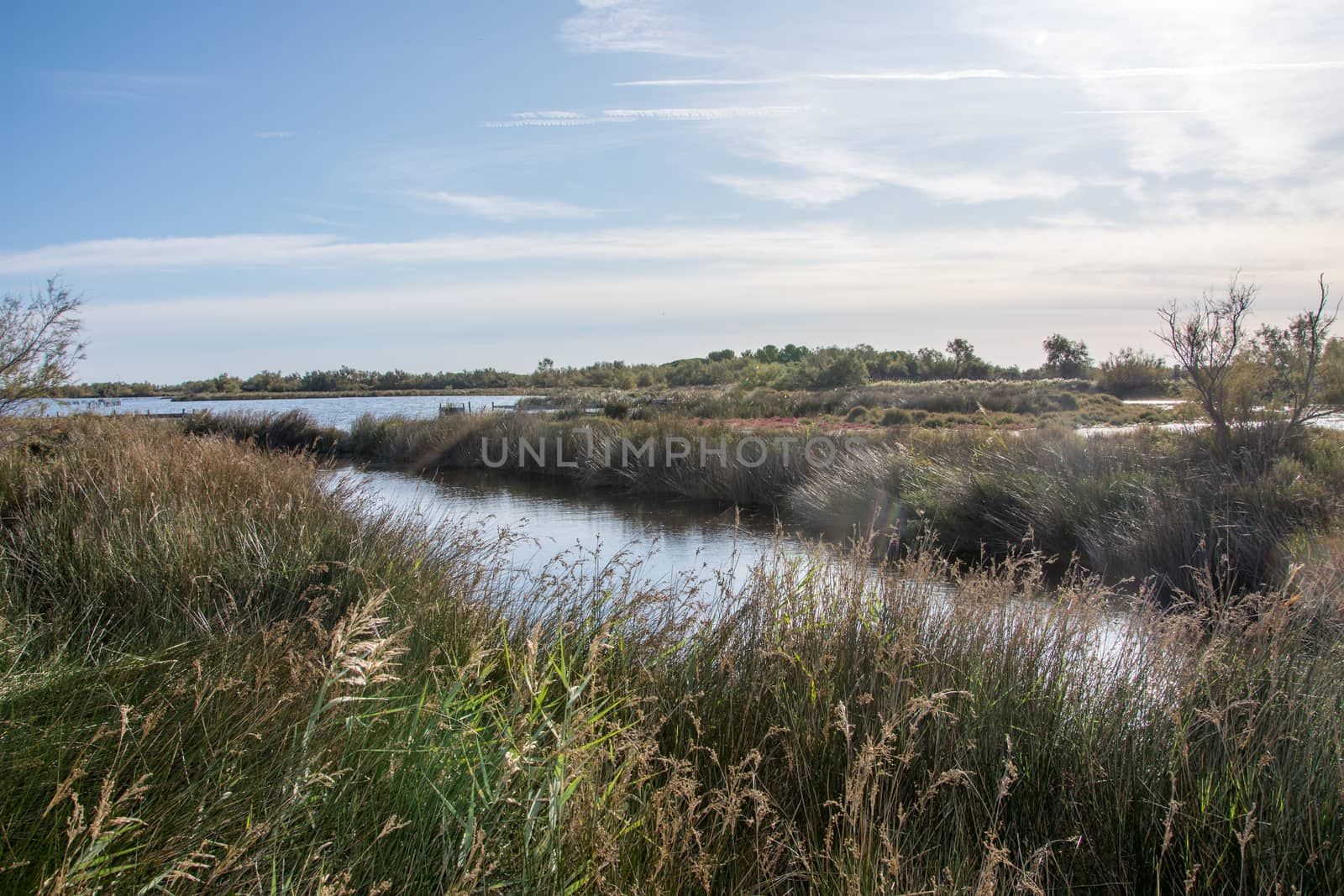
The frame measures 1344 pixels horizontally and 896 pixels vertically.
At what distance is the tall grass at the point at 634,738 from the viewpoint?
6.34 feet

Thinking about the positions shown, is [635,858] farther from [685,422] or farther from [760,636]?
[685,422]

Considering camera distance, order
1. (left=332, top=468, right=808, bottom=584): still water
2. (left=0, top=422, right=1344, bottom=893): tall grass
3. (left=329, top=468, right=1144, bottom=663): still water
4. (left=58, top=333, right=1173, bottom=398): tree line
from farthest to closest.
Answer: (left=58, top=333, right=1173, bottom=398): tree line < (left=332, top=468, right=808, bottom=584): still water < (left=329, top=468, right=1144, bottom=663): still water < (left=0, top=422, right=1344, bottom=893): tall grass

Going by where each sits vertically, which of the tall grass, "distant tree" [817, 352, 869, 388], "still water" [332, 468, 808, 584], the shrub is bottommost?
"still water" [332, 468, 808, 584]

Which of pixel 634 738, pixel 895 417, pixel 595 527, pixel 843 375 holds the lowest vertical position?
pixel 595 527

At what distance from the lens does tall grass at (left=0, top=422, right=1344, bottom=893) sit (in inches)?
76.1

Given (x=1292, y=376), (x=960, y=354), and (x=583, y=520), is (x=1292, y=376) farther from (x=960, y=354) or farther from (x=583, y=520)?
(x=960, y=354)

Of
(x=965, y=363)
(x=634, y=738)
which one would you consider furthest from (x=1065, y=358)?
(x=634, y=738)

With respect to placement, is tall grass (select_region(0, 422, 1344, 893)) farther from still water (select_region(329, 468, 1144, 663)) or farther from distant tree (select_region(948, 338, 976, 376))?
distant tree (select_region(948, 338, 976, 376))

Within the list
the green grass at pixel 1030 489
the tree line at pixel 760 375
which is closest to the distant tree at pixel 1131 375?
the tree line at pixel 760 375

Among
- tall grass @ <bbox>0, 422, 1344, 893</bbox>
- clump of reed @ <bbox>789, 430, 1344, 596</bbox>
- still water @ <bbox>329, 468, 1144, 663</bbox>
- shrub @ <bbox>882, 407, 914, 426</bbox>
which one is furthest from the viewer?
shrub @ <bbox>882, 407, 914, 426</bbox>

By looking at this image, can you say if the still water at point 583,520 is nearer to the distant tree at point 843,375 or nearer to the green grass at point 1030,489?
the green grass at point 1030,489

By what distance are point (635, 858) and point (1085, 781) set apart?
5.21 ft

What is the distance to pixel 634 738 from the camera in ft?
8.66

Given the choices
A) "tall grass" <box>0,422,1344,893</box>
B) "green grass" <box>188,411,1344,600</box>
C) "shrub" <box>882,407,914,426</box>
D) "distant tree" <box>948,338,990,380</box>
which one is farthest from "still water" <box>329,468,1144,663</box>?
"distant tree" <box>948,338,990,380</box>
